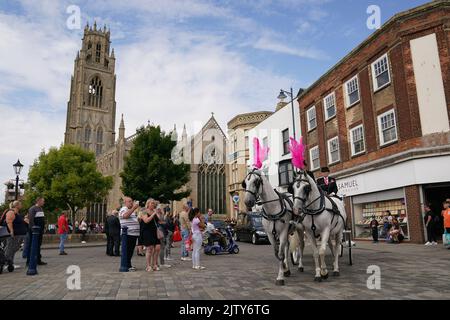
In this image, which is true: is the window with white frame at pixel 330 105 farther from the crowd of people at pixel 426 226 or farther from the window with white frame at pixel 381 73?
the crowd of people at pixel 426 226

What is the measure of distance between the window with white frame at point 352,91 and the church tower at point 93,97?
67.3 metres

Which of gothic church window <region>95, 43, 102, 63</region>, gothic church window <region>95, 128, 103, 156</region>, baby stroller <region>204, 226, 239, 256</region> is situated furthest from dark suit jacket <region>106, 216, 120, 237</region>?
gothic church window <region>95, 43, 102, 63</region>

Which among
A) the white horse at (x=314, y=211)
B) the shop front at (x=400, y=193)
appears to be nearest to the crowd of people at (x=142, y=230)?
the shop front at (x=400, y=193)

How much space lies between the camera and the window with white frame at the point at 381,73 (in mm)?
18031

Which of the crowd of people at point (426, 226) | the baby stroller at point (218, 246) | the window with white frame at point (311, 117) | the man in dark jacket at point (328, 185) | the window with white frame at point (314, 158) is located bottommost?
the baby stroller at point (218, 246)

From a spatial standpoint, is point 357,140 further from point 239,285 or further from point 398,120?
point 239,285

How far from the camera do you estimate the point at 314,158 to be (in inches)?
992

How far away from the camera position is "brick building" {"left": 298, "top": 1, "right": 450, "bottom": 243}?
51.6ft

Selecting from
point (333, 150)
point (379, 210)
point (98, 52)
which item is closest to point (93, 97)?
point (98, 52)

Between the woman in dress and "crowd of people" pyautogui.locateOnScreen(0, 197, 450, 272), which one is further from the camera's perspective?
"crowd of people" pyautogui.locateOnScreen(0, 197, 450, 272)

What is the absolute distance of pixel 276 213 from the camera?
7066mm

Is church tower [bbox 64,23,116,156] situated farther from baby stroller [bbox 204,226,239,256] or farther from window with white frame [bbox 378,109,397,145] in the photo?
window with white frame [bbox 378,109,397,145]

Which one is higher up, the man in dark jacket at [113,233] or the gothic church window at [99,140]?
the gothic church window at [99,140]

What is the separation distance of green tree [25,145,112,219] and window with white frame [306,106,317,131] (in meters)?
25.5
